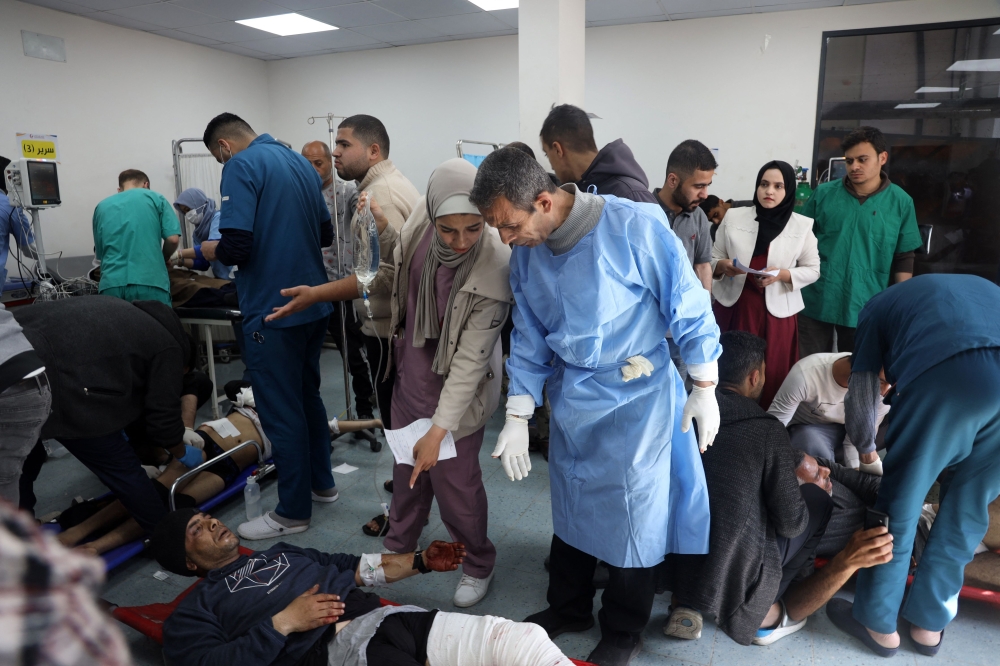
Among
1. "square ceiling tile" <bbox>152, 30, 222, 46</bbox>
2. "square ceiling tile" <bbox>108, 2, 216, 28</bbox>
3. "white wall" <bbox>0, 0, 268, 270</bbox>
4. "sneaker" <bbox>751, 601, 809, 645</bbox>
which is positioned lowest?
"sneaker" <bbox>751, 601, 809, 645</bbox>

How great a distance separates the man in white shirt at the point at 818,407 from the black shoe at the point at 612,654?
1016 millimetres

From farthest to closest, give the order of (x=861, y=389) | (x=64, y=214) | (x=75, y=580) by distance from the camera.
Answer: (x=64, y=214) < (x=861, y=389) < (x=75, y=580)

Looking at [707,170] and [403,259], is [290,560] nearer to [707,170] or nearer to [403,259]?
[403,259]

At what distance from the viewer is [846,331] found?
3.11 m

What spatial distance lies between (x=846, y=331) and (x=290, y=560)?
2.76 metres

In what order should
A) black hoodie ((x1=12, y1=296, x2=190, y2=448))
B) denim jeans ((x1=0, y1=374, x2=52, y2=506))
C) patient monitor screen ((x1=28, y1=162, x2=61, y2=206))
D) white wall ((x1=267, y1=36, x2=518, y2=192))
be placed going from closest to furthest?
denim jeans ((x1=0, y1=374, x2=52, y2=506))
black hoodie ((x1=12, y1=296, x2=190, y2=448))
patient monitor screen ((x1=28, y1=162, x2=61, y2=206))
white wall ((x1=267, y1=36, x2=518, y2=192))

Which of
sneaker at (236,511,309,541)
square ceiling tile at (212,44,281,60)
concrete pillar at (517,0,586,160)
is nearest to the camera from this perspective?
sneaker at (236,511,309,541)

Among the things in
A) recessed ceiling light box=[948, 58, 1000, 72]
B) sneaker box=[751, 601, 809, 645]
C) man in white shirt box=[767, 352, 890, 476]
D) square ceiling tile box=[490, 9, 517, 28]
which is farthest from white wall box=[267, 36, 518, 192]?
sneaker box=[751, 601, 809, 645]

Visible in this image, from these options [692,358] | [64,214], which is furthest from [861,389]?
[64,214]

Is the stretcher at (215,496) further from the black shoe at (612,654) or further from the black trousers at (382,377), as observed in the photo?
the black shoe at (612,654)

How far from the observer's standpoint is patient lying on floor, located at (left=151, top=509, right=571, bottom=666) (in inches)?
59.3

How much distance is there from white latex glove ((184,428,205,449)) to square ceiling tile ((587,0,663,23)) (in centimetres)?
432

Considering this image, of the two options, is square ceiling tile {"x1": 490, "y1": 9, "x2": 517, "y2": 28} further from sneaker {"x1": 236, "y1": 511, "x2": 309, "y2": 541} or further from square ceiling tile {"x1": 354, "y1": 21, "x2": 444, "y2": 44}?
sneaker {"x1": 236, "y1": 511, "x2": 309, "y2": 541}

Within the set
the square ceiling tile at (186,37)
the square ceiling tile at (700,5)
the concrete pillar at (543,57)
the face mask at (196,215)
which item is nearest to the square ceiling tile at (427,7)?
the concrete pillar at (543,57)
